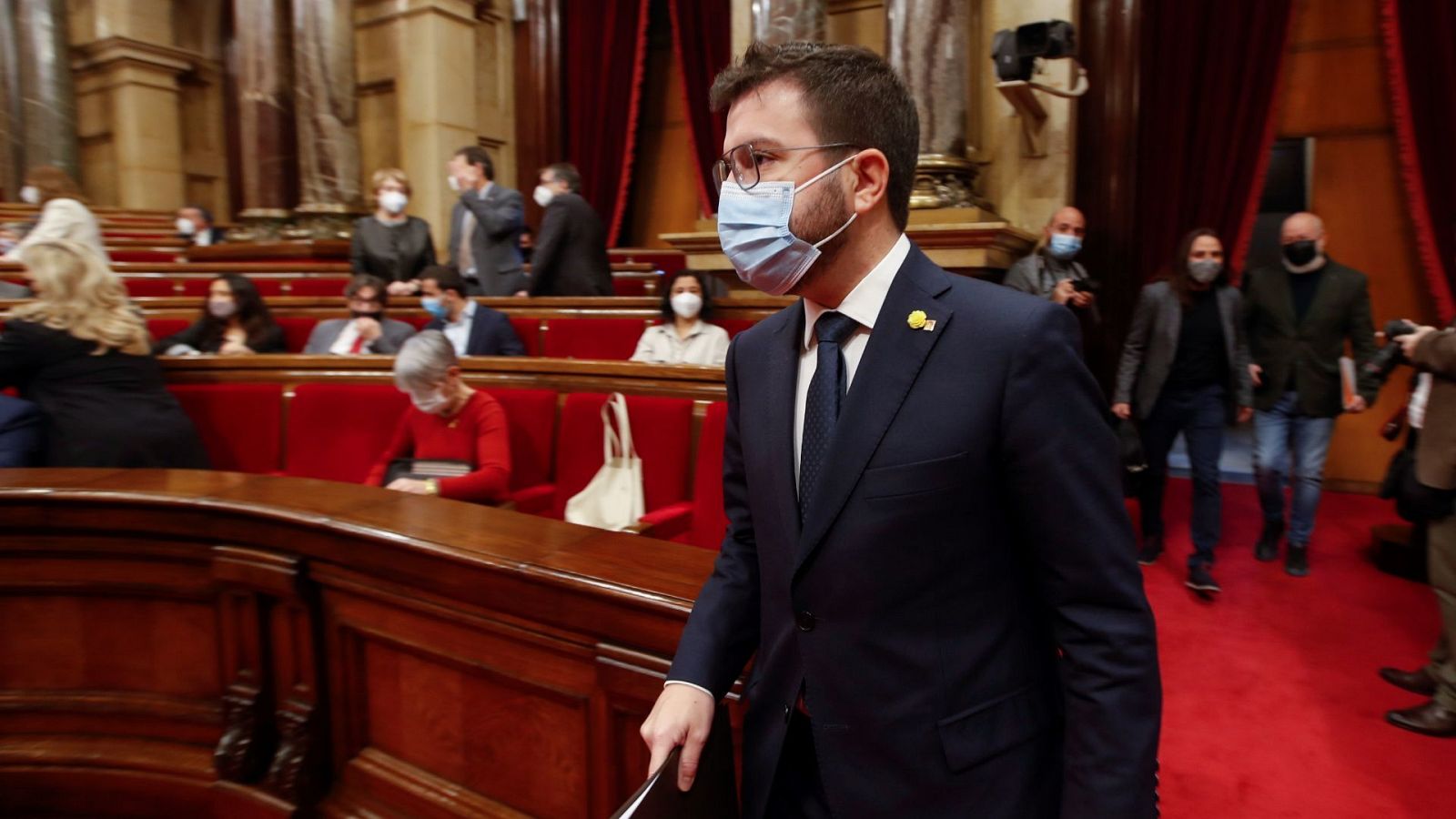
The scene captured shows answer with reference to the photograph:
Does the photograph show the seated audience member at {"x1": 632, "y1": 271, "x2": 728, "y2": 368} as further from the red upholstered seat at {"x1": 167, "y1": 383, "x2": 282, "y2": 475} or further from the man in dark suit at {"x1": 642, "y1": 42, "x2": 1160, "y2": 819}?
the man in dark suit at {"x1": 642, "y1": 42, "x2": 1160, "y2": 819}

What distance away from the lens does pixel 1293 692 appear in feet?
8.52

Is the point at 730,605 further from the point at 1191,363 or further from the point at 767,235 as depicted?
the point at 1191,363

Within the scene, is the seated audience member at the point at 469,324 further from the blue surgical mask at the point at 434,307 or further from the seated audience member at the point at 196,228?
the seated audience member at the point at 196,228

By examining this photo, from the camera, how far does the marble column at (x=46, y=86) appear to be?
33.4 feet

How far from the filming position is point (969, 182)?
15.3 ft

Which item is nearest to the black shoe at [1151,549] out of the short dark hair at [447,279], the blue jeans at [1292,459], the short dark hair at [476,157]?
the blue jeans at [1292,459]

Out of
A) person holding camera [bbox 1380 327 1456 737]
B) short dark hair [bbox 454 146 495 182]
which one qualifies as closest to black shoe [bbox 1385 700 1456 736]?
person holding camera [bbox 1380 327 1456 737]

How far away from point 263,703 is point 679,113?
7114 millimetres

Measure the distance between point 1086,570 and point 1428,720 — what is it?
2.28 meters

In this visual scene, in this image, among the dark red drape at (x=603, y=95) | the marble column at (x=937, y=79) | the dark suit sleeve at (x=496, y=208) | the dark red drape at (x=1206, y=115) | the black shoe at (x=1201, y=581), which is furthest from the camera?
the dark red drape at (x=603, y=95)

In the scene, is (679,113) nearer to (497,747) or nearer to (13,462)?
(13,462)

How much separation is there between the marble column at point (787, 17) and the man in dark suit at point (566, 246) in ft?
4.45

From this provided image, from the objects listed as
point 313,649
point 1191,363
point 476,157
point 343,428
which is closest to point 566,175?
point 476,157

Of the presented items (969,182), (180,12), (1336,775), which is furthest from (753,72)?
(180,12)
